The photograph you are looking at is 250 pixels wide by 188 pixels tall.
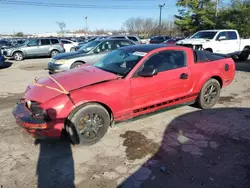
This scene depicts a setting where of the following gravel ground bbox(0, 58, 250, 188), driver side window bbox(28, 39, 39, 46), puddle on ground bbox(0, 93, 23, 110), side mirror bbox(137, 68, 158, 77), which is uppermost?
driver side window bbox(28, 39, 39, 46)

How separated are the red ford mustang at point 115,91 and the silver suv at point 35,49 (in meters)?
13.7

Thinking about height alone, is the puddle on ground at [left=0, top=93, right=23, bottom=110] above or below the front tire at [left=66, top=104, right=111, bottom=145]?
below

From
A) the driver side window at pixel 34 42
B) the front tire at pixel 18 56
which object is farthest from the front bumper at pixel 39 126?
the driver side window at pixel 34 42

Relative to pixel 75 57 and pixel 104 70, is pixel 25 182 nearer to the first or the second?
pixel 104 70

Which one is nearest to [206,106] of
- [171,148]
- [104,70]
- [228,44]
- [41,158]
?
[171,148]

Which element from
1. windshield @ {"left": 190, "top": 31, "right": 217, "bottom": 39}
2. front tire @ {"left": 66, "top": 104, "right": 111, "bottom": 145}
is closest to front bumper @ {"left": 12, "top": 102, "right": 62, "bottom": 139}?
front tire @ {"left": 66, "top": 104, "right": 111, "bottom": 145}

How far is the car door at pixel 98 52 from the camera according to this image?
8363 millimetres

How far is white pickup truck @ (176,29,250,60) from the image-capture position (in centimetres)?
1114

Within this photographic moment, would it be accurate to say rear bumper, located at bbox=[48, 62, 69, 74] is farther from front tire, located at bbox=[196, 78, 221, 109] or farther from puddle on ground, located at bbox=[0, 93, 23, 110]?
front tire, located at bbox=[196, 78, 221, 109]

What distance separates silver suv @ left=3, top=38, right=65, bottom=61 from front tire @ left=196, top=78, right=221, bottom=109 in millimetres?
14733

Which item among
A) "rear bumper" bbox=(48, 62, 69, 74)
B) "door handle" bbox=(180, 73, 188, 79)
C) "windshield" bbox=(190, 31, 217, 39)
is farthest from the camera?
"windshield" bbox=(190, 31, 217, 39)

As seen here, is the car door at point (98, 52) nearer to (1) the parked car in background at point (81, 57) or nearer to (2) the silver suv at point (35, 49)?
(1) the parked car in background at point (81, 57)

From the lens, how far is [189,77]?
4.31 metres

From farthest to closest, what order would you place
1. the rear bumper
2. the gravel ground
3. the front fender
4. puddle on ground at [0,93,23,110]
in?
the rear bumper, puddle on ground at [0,93,23,110], the front fender, the gravel ground
